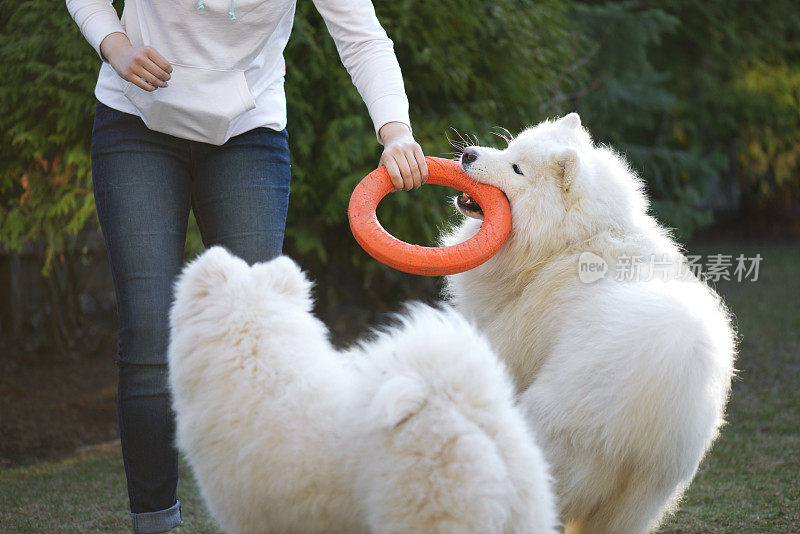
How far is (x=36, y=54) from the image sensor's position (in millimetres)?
4844

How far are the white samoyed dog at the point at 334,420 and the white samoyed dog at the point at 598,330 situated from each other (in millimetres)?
673

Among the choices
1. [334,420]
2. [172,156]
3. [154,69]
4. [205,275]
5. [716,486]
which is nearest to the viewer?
[334,420]

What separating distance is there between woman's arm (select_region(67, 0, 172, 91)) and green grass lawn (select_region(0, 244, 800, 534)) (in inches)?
82.8

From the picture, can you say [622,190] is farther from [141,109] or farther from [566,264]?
[141,109]

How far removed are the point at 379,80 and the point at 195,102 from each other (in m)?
0.62

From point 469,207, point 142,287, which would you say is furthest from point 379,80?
point 142,287

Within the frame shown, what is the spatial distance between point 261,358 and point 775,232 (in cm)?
1337

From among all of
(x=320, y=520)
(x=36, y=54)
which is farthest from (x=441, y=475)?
(x=36, y=54)

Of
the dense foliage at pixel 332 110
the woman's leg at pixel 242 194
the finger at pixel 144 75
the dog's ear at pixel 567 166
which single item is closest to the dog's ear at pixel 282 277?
the woman's leg at pixel 242 194

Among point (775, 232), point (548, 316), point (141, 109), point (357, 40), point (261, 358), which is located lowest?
point (775, 232)

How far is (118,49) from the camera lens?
2.32 meters

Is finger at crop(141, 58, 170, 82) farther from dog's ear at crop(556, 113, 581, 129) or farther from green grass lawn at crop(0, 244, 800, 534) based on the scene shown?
green grass lawn at crop(0, 244, 800, 534)

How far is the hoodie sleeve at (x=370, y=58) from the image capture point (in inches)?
101

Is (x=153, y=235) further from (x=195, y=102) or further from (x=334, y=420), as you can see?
(x=334, y=420)
